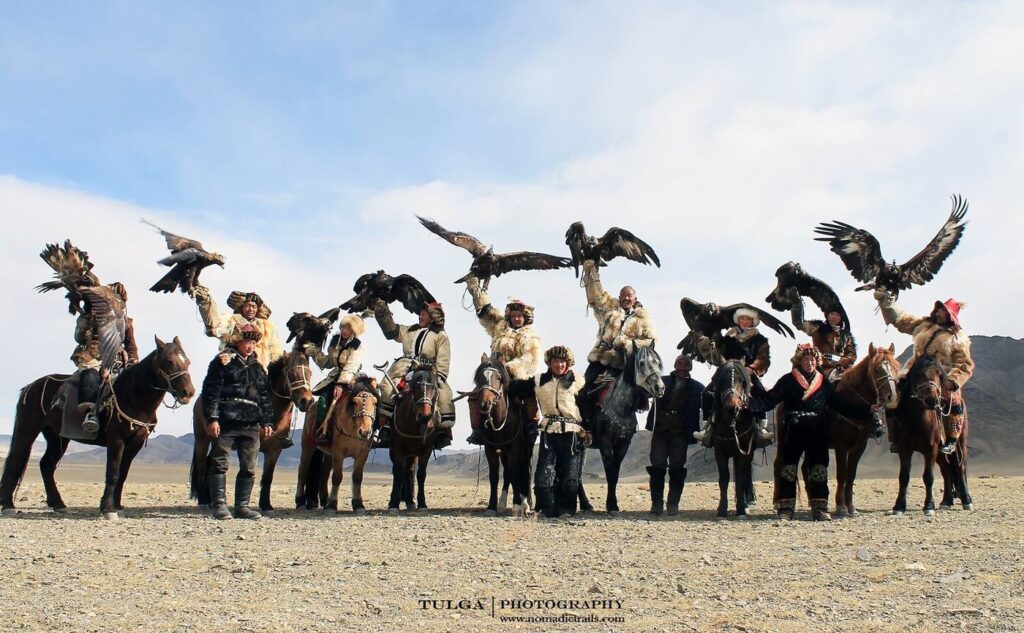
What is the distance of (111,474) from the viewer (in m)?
11.8

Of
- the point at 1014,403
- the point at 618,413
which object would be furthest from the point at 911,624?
→ the point at 1014,403

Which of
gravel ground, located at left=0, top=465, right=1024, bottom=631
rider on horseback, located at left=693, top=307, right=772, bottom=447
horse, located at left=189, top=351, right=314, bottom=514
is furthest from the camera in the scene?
rider on horseback, located at left=693, top=307, right=772, bottom=447

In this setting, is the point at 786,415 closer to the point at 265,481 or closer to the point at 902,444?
the point at 902,444

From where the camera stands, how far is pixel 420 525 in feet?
35.8

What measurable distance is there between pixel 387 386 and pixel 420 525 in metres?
2.47

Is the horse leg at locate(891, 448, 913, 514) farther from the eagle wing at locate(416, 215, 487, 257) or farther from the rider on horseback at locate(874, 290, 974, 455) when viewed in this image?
the eagle wing at locate(416, 215, 487, 257)

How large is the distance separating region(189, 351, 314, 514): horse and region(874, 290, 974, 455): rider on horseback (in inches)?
299

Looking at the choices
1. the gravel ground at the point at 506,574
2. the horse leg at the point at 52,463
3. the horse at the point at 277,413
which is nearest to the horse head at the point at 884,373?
the gravel ground at the point at 506,574

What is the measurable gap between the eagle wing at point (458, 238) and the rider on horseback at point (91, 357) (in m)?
4.42

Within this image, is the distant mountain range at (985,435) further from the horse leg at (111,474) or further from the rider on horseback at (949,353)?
the horse leg at (111,474)

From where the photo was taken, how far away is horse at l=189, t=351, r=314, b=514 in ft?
40.9

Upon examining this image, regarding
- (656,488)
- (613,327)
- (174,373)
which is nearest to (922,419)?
(656,488)

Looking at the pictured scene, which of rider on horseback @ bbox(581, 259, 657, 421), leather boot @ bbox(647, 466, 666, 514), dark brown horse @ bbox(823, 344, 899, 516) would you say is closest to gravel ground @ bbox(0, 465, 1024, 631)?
dark brown horse @ bbox(823, 344, 899, 516)

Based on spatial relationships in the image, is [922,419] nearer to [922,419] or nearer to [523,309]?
[922,419]
